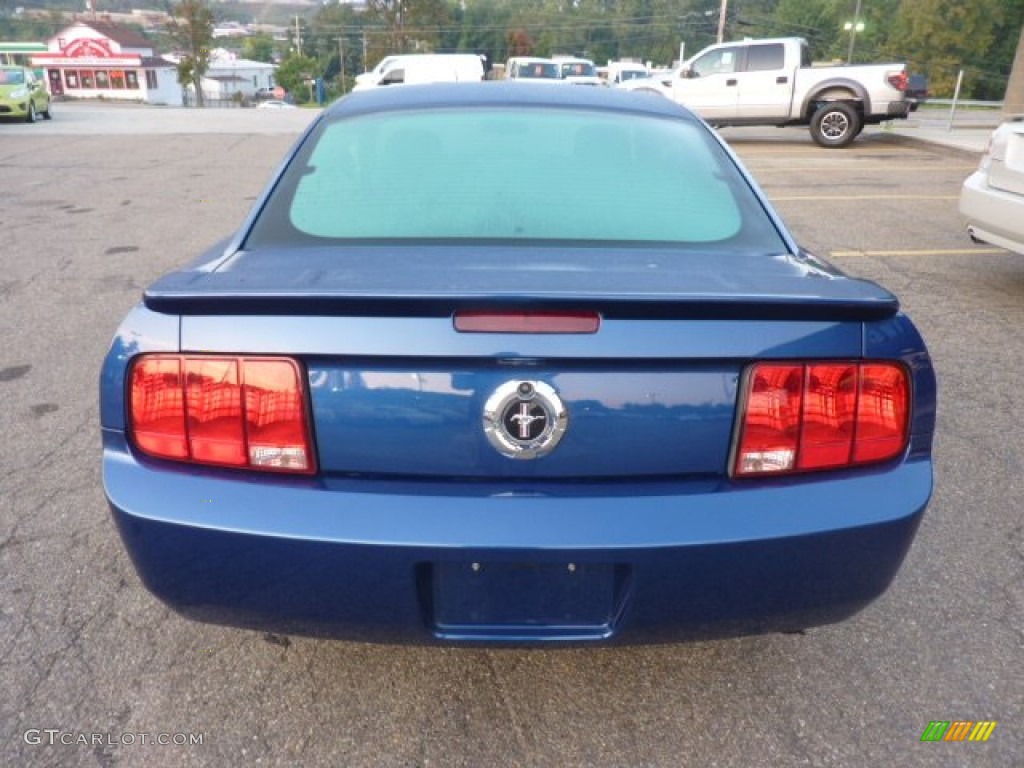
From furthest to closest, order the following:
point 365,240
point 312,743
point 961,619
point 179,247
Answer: point 179,247
point 961,619
point 365,240
point 312,743

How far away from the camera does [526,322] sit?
1.69m

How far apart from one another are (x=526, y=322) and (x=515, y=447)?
26 cm

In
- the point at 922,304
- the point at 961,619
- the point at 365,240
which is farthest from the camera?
the point at 922,304

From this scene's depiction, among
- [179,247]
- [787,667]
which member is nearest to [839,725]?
[787,667]

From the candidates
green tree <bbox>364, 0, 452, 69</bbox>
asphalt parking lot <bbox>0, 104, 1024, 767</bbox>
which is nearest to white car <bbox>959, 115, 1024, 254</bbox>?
asphalt parking lot <bbox>0, 104, 1024, 767</bbox>

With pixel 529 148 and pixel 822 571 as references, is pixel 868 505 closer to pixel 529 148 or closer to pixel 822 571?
pixel 822 571

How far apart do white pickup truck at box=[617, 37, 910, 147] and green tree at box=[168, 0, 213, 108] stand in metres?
58.1

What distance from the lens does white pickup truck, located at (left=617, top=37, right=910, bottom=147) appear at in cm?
1533

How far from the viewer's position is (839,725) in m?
2.13

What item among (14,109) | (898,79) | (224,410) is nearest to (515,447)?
(224,410)

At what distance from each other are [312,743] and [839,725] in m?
1.35

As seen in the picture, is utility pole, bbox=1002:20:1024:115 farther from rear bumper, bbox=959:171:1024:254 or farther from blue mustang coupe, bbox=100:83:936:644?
blue mustang coupe, bbox=100:83:936:644

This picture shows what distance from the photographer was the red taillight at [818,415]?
177 cm

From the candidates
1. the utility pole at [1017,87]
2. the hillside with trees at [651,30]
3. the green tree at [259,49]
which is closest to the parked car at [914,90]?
the utility pole at [1017,87]
